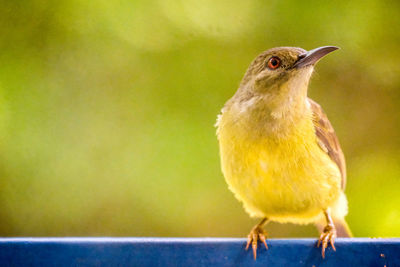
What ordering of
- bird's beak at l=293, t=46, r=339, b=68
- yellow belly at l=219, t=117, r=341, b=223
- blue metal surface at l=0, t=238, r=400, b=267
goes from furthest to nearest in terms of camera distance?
yellow belly at l=219, t=117, r=341, b=223, bird's beak at l=293, t=46, r=339, b=68, blue metal surface at l=0, t=238, r=400, b=267

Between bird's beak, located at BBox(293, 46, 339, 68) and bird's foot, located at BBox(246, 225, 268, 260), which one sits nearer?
bird's foot, located at BBox(246, 225, 268, 260)

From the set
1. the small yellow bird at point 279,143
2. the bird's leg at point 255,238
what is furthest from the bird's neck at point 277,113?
the bird's leg at point 255,238

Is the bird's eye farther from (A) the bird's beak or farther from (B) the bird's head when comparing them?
(A) the bird's beak

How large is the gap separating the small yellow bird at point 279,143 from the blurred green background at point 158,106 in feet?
2.62

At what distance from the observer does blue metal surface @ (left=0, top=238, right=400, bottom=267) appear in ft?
8.58

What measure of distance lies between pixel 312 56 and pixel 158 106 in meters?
1.61

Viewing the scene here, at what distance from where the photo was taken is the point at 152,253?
2652 mm

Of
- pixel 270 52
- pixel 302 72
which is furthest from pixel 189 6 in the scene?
pixel 302 72

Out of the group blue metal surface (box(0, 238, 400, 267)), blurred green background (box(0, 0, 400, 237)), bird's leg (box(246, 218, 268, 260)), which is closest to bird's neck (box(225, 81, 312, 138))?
bird's leg (box(246, 218, 268, 260))

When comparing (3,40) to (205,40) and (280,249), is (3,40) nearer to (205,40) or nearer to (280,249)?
(205,40)

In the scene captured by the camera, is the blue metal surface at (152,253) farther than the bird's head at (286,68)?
No

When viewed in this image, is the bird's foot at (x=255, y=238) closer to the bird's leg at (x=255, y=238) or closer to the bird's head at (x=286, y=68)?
the bird's leg at (x=255, y=238)

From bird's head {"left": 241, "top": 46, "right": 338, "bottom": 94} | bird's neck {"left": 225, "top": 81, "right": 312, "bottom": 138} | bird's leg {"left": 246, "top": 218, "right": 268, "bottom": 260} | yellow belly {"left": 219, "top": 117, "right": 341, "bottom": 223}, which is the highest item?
bird's head {"left": 241, "top": 46, "right": 338, "bottom": 94}

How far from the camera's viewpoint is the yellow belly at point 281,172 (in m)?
3.21
